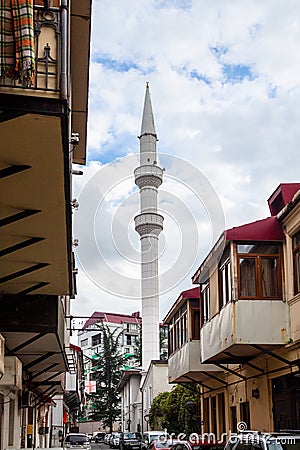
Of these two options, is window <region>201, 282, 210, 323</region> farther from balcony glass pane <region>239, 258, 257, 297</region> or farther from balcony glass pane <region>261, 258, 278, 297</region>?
balcony glass pane <region>261, 258, 278, 297</region>

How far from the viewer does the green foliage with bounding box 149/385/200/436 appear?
32.8m

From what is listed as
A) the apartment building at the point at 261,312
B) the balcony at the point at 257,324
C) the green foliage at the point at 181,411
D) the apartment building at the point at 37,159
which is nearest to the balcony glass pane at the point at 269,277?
the apartment building at the point at 261,312

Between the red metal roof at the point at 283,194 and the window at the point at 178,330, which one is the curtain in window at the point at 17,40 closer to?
the red metal roof at the point at 283,194

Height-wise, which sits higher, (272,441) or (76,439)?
(272,441)

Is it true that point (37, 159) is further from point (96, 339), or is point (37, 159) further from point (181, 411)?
point (96, 339)

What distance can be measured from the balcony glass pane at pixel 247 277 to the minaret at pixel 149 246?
155 feet

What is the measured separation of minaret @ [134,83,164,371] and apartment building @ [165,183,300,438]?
44.0 meters

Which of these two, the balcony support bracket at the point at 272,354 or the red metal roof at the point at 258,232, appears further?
the red metal roof at the point at 258,232

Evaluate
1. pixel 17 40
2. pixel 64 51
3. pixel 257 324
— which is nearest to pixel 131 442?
pixel 257 324

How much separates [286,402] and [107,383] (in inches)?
2749

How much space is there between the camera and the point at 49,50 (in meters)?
6.44

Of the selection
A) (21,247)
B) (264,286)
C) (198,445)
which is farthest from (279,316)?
(21,247)

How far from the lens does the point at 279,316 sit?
17875mm

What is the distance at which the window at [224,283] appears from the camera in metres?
19.1
